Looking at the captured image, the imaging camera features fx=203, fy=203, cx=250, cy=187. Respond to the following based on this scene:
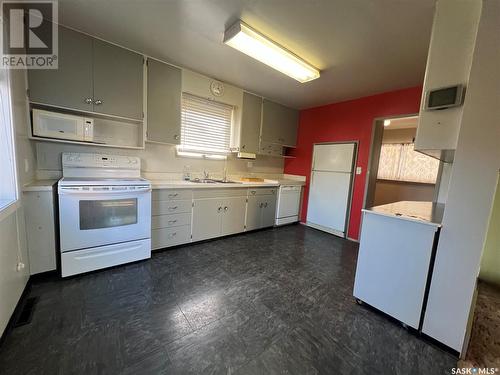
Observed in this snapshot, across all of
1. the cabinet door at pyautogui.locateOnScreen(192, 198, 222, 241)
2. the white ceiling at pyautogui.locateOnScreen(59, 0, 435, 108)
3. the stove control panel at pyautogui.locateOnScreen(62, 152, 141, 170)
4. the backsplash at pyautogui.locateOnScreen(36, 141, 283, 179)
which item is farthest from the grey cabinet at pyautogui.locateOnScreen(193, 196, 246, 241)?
the white ceiling at pyautogui.locateOnScreen(59, 0, 435, 108)

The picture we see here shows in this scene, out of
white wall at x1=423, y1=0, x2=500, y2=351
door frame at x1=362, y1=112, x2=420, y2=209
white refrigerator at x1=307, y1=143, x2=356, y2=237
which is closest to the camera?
white wall at x1=423, y1=0, x2=500, y2=351

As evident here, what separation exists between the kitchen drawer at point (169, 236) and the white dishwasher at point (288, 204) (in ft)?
6.06

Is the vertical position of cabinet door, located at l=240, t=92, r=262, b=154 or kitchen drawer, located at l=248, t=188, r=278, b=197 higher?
cabinet door, located at l=240, t=92, r=262, b=154

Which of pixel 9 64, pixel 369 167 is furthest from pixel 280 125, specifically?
pixel 9 64

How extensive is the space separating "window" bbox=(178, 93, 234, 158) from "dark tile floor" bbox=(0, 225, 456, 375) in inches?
72.1

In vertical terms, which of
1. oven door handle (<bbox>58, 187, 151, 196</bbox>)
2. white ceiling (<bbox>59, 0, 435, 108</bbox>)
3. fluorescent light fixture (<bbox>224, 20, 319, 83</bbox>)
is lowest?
oven door handle (<bbox>58, 187, 151, 196</bbox>)

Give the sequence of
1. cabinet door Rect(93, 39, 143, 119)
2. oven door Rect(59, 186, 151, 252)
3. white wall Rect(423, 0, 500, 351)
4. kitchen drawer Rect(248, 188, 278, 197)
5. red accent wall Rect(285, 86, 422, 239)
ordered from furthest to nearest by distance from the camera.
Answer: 1. kitchen drawer Rect(248, 188, 278, 197)
2. red accent wall Rect(285, 86, 422, 239)
3. cabinet door Rect(93, 39, 143, 119)
4. oven door Rect(59, 186, 151, 252)
5. white wall Rect(423, 0, 500, 351)

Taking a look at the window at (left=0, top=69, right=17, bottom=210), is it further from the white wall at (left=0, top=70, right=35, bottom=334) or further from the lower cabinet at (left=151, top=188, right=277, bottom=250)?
the lower cabinet at (left=151, top=188, right=277, bottom=250)

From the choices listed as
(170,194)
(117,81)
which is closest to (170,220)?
(170,194)

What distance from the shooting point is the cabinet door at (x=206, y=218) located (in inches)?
116

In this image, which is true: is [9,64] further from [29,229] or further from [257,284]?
[257,284]

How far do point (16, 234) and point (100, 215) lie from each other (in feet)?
1.95

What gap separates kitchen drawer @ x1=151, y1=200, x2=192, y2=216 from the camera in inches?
101

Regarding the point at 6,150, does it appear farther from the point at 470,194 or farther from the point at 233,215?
the point at 470,194
